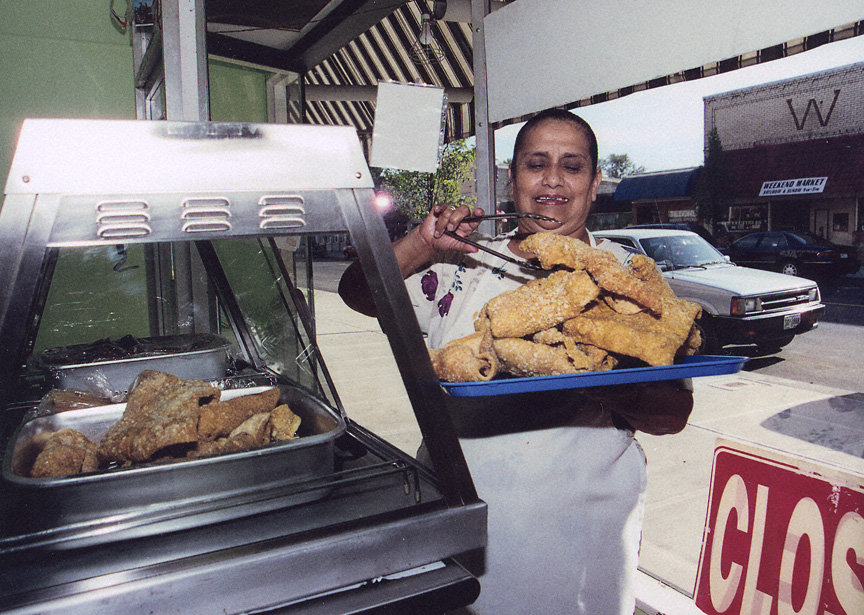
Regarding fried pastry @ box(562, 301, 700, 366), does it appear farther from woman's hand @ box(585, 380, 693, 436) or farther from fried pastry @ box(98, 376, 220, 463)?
fried pastry @ box(98, 376, 220, 463)

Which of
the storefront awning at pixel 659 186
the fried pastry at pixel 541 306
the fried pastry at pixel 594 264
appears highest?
the storefront awning at pixel 659 186

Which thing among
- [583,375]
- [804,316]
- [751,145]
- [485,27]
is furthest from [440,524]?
[751,145]

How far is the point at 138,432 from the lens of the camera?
1340 mm

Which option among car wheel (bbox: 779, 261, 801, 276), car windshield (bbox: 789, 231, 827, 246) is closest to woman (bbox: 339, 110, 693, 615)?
car wheel (bbox: 779, 261, 801, 276)

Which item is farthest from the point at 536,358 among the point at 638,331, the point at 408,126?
the point at 408,126

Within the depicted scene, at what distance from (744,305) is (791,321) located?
1119mm

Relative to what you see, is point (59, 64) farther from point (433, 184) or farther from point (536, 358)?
point (536, 358)

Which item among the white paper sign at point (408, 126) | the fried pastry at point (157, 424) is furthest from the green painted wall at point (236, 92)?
the fried pastry at point (157, 424)

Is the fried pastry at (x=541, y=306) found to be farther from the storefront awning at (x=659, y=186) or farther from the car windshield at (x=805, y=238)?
the storefront awning at (x=659, y=186)

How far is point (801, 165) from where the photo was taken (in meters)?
22.2

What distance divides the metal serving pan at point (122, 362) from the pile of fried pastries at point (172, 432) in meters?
0.49

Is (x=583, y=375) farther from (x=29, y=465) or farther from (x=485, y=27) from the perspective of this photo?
(x=485, y=27)

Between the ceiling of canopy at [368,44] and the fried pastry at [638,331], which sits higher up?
the ceiling of canopy at [368,44]

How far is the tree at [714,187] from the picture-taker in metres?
22.3
